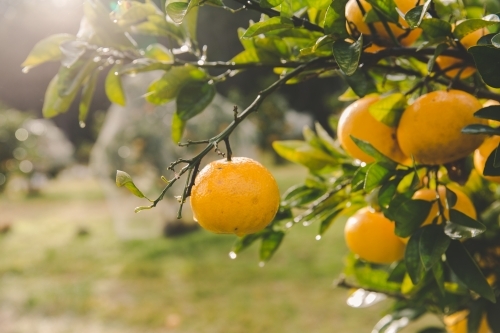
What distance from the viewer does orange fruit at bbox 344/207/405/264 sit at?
626 millimetres

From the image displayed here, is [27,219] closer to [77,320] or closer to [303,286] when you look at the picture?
[77,320]

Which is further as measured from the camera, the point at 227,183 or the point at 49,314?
the point at 49,314

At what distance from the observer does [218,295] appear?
2707 millimetres

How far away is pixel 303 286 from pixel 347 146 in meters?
2.25

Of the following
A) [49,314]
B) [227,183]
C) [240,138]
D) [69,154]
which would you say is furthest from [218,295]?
[69,154]

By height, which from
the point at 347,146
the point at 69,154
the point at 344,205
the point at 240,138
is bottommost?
the point at 69,154

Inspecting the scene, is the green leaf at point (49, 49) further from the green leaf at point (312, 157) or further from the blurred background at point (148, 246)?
the blurred background at point (148, 246)

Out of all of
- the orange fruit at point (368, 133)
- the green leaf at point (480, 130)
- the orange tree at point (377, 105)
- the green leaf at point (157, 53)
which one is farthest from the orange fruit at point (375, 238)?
the green leaf at point (157, 53)

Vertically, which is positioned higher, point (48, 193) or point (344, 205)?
point (344, 205)

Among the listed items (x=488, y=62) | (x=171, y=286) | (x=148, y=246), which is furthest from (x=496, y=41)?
(x=148, y=246)

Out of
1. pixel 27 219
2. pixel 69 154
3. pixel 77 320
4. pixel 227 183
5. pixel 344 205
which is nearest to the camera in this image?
pixel 227 183

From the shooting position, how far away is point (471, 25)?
470mm

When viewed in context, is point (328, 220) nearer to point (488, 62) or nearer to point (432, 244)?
point (432, 244)

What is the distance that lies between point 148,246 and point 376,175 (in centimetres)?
348
